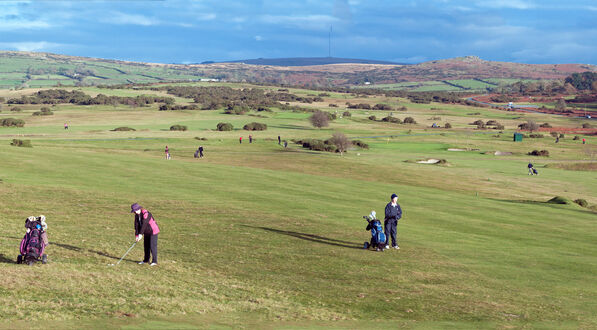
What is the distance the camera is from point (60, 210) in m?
29.8

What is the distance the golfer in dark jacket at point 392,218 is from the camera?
2362 cm

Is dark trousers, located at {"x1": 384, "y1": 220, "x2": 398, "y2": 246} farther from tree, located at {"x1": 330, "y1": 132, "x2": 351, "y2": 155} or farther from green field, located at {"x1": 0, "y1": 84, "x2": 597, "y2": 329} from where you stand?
tree, located at {"x1": 330, "y1": 132, "x2": 351, "y2": 155}

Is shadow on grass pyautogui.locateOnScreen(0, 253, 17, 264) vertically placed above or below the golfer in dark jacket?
below

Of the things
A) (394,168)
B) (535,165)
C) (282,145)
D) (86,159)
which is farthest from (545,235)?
(282,145)

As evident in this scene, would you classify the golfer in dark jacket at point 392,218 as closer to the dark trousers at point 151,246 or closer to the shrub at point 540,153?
the dark trousers at point 151,246

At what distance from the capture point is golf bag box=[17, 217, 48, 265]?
18656 millimetres

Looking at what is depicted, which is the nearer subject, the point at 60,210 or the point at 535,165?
the point at 60,210

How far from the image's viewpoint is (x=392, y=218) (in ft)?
78.7

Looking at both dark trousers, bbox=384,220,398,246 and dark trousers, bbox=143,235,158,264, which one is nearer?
dark trousers, bbox=143,235,158,264

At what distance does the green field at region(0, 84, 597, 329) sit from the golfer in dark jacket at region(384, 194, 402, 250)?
744mm

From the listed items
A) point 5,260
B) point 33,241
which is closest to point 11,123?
point 5,260

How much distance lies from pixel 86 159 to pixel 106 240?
3278 cm

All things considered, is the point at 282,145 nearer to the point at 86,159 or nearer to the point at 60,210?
the point at 86,159

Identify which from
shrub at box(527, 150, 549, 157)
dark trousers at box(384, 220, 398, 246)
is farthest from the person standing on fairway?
shrub at box(527, 150, 549, 157)
